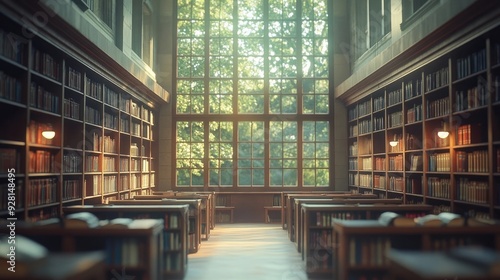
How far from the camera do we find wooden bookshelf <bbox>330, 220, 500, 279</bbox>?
4332 millimetres

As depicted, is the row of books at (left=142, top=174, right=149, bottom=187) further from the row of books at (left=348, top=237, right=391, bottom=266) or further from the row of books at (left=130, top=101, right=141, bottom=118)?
the row of books at (left=348, top=237, right=391, bottom=266)

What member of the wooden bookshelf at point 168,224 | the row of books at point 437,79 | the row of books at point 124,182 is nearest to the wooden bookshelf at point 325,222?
the wooden bookshelf at point 168,224

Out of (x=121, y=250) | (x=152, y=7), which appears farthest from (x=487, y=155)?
(x=152, y=7)

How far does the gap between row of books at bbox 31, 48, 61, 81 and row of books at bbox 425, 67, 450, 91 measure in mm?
5072

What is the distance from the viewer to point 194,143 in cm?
1270

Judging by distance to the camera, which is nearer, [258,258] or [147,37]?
[258,258]

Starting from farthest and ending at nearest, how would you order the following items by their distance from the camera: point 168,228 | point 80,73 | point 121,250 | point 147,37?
point 147,37 → point 80,73 → point 168,228 → point 121,250

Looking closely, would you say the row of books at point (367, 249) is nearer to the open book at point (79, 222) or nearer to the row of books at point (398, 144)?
the open book at point (79, 222)

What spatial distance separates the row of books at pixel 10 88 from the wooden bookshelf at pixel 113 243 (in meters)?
1.37

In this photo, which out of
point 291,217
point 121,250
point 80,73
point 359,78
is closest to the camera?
point 121,250

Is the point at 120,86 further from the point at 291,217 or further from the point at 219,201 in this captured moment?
the point at 219,201

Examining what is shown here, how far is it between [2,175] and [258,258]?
12.7 ft

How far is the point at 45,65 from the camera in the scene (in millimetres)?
5898

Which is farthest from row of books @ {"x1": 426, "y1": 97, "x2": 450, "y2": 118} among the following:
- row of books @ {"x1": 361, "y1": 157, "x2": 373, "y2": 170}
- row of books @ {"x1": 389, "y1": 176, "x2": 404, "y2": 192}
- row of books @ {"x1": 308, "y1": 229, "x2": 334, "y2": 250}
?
row of books @ {"x1": 361, "y1": 157, "x2": 373, "y2": 170}
